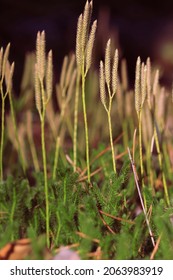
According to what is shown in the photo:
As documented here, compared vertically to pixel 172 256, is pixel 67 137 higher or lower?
higher

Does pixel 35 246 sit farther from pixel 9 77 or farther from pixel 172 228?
pixel 9 77

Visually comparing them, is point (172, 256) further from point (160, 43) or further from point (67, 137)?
point (160, 43)

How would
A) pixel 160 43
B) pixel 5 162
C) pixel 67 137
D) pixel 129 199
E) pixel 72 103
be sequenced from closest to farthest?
pixel 129 199 < pixel 5 162 < pixel 72 103 < pixel 67 137 < pixel 160 43

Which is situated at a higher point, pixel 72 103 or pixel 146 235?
pixel 72 103

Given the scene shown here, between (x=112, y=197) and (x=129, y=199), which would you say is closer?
(x=112, y=197)

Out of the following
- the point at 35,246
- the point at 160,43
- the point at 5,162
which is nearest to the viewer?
the point at 35,246

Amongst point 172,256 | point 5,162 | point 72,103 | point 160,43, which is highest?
point 160,43

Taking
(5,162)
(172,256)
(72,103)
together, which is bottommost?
(172,256)

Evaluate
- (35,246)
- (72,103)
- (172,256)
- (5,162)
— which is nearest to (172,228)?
(172,256)
